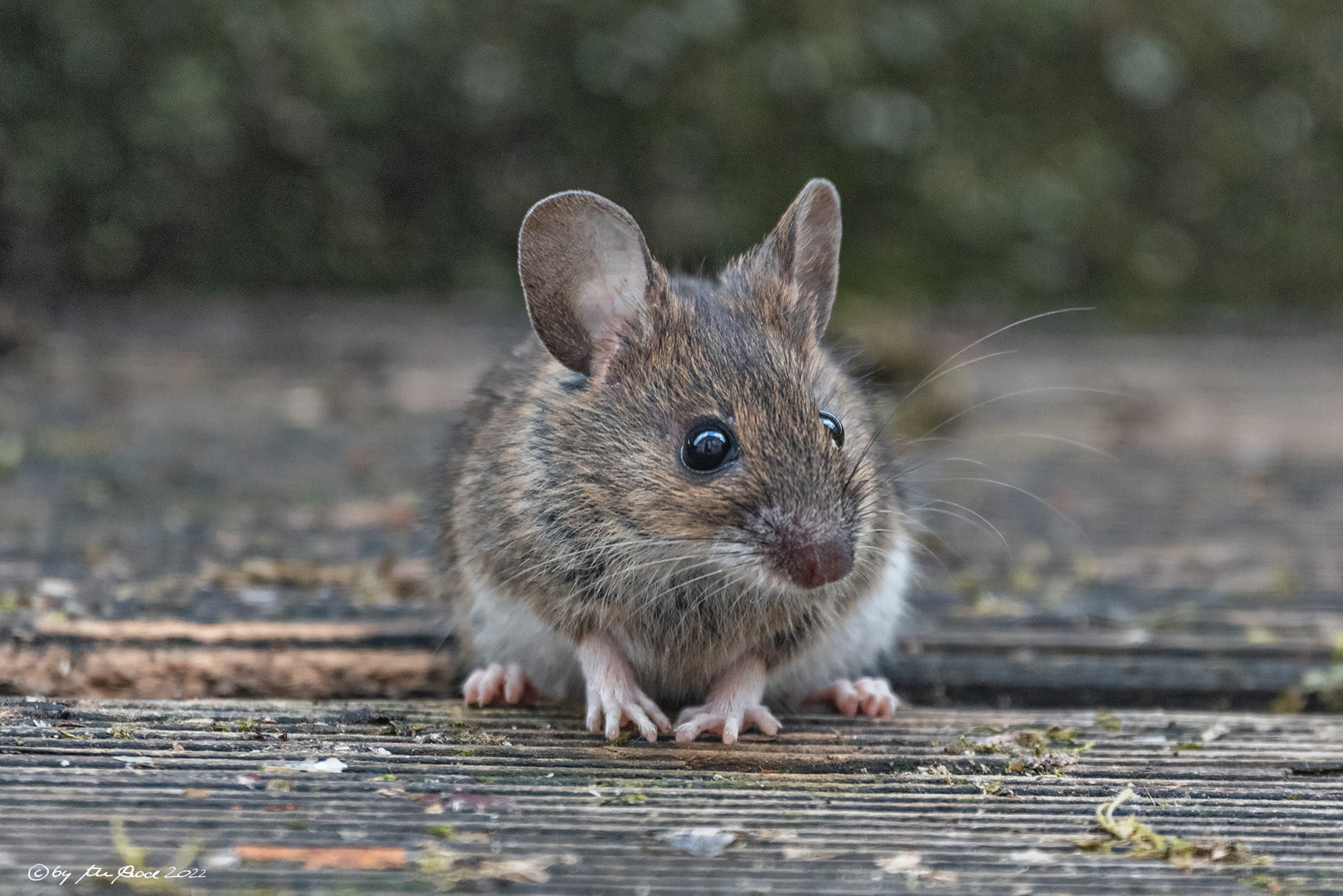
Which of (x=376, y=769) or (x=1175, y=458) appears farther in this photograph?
(x=1175, y=458)

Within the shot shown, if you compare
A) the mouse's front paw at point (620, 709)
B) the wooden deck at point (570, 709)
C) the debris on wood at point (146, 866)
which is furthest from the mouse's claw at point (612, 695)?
the debris on wood at point (146, 866)

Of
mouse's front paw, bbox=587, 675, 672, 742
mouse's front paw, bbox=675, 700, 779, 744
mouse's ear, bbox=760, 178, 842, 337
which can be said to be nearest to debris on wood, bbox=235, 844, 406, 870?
mouse's front paw, bbox=587, 675, 672, 742

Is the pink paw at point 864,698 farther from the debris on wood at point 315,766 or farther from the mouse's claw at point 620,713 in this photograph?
the debris on wood at point 315,766

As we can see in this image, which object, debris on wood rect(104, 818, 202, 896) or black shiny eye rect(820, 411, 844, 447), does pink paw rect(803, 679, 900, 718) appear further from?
debris on wood rect(104, 818, 202, 896)

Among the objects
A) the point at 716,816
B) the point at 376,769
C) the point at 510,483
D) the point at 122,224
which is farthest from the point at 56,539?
the point at 122,224

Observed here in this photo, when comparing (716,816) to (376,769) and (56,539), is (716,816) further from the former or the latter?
(56,539)

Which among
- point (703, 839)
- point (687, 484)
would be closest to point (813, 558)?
point (687, 484)

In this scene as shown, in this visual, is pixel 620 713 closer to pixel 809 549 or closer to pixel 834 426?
pixel 809 549
